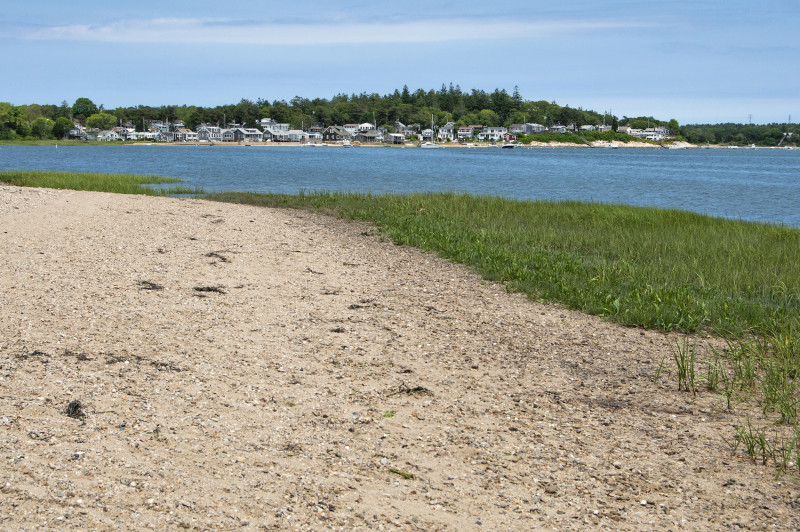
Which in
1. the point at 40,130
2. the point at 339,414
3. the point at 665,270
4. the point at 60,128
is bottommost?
the point at 339,414

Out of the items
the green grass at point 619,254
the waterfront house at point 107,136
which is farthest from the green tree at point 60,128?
the green grass at point 619,254

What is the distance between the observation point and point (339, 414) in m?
6.90

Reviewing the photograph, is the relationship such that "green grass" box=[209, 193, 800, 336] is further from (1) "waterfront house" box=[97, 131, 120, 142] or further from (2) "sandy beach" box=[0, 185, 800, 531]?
(1) "waterfront house" box=[97, 131, 120, 142]

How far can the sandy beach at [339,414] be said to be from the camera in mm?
5184

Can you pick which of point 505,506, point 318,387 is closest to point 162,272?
point 318,387

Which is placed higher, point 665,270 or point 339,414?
point 665,270

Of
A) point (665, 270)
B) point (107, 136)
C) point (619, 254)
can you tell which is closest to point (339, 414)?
point (665, 270)

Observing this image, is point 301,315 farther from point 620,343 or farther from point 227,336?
point 620,343

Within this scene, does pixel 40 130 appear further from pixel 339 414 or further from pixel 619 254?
pixel 339 414

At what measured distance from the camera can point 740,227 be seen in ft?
68.1

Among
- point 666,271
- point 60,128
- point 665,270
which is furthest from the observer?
point 60,128

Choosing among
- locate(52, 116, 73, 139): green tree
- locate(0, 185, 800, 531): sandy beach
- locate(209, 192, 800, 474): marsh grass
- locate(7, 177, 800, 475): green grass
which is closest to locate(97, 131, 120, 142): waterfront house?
locate(52, 116, 73, 139): green tree

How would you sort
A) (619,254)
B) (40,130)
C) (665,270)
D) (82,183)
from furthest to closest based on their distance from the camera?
1. (40,130)
2. (82,183)
3. (619,254)
4. (665,270)

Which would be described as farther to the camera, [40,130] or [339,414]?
[40,130]
